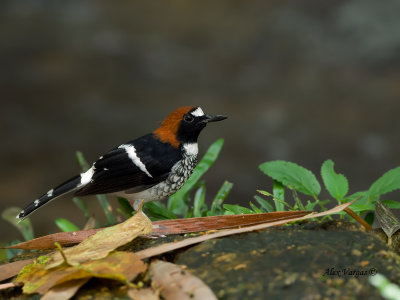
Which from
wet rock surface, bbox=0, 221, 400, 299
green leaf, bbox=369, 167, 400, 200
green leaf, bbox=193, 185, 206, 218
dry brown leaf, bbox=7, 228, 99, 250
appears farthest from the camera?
green leaf, bbox=193, 185, 206, 218

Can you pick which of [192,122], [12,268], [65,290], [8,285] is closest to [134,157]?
[192,122]

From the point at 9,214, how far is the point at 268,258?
2.44 metres

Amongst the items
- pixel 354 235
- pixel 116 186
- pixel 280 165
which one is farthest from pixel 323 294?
pixel 116 186

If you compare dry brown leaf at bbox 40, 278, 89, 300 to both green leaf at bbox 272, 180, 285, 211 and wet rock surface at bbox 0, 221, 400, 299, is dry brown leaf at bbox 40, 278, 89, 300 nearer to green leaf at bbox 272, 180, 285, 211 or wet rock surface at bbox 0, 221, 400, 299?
wet rock surface at bbox 0, 221, 400, 299

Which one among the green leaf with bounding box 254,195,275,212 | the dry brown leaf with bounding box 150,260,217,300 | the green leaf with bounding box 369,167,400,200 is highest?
the dry brown leaf with bounding box 150,260,217,300

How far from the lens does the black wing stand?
9.52 ft

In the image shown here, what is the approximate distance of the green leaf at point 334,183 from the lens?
267cm

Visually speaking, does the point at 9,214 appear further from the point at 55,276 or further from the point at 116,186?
Answer: the point at 55,276

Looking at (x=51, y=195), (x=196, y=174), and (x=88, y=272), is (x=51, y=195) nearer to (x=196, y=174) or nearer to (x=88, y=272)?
(x=196, y=174)

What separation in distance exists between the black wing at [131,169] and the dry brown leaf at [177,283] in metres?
1.11

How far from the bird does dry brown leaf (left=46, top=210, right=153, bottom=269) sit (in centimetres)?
78

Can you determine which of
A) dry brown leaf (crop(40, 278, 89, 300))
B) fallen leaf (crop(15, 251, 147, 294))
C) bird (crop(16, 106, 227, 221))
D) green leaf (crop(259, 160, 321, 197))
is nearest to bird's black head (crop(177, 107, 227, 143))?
bird (crop(16, 106, 227, 221))

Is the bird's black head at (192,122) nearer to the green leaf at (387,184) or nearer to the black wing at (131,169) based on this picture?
the black wing at (131,169)

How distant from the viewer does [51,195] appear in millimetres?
2855
